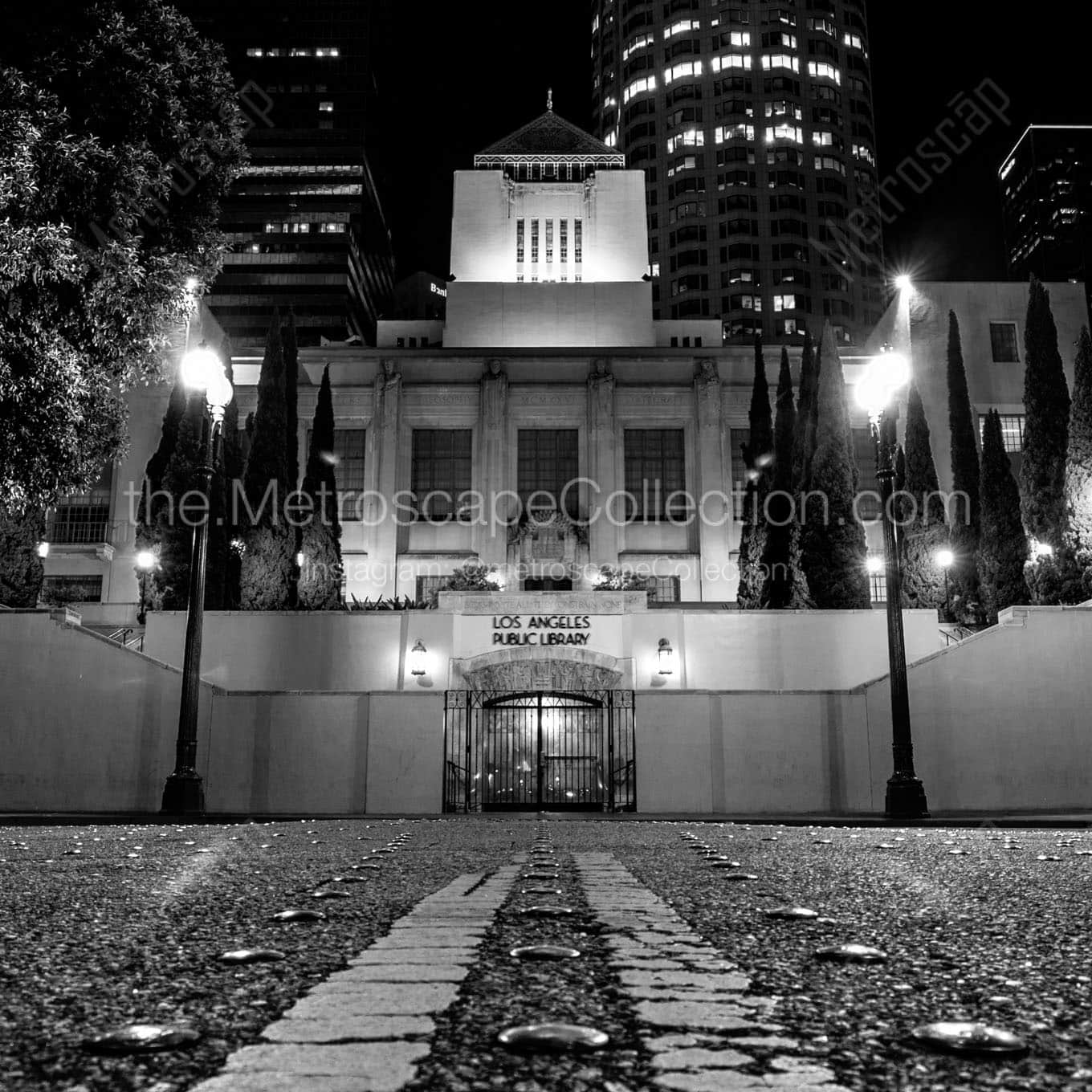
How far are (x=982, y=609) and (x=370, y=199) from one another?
10788cm

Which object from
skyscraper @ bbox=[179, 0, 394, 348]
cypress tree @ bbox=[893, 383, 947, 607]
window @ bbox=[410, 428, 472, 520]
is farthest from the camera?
skyscraper @ bbox=[179, 0, 394, 348]

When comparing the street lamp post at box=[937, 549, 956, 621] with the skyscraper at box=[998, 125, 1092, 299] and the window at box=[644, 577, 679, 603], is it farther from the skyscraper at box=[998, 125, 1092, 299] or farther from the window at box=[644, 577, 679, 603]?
the skyscraper at box=[998, 125, 1092, 299]

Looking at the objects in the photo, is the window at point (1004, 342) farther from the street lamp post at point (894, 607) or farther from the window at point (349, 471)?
the street lamp post at point (894, 607)

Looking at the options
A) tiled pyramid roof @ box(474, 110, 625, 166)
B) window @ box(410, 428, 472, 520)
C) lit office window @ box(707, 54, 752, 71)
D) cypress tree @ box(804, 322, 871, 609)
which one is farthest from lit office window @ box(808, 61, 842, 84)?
cypress tree @ box(804, 322, 871, 609)

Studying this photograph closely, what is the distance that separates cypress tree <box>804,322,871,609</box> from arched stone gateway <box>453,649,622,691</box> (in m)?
6.08

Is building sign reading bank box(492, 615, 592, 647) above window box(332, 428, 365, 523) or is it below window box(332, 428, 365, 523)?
below

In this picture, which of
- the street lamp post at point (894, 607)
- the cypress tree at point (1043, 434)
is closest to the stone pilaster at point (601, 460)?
the cypress tree at point (1043, 434)

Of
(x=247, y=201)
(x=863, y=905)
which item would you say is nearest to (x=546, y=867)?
(x=863, y=905)

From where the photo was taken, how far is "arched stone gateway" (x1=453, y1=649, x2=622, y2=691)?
25.2 metres

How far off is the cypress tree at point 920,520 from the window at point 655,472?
895cm

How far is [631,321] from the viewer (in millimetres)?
46375

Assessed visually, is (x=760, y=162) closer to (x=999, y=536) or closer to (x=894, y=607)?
(x=999, y=536)

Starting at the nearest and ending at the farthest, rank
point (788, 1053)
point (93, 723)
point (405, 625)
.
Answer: point (788, 1053) < point (93, 723) < point (405, 625)

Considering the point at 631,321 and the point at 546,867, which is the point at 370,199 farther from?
the point at 546,867
